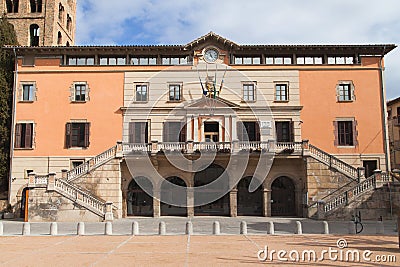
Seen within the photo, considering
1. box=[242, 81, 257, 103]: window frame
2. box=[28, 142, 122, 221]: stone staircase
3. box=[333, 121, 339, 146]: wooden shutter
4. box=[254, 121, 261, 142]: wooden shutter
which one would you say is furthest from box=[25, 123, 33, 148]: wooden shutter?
box=[333, 121, 339, 146]: wooden shutter

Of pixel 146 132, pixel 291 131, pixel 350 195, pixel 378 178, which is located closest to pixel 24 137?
pixel 146 132

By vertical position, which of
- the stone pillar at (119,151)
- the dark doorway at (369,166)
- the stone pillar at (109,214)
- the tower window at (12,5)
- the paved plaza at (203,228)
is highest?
the tower window at (12,5)

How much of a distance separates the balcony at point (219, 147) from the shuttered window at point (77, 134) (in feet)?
12.0

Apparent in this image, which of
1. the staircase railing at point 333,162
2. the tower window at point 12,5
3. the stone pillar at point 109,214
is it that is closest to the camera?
the stone pillar at point 109,214

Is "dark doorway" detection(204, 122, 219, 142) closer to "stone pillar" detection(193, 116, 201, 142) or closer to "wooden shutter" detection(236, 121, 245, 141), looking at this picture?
"stone pillar" detection(193, 116, 201, 142)

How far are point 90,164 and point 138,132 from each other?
4.44 meters

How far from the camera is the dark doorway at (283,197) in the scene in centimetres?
3095

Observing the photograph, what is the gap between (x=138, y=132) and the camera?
103ft

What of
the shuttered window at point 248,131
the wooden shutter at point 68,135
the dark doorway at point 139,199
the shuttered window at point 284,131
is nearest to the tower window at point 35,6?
the wooden shutter at point 68,135

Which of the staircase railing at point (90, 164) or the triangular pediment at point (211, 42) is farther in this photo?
the triangular pediment at point (211, 42)

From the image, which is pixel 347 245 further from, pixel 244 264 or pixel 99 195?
pixel 99 195

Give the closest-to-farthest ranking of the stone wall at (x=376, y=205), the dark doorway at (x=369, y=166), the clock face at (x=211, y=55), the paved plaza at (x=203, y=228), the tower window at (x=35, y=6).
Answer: the paved plaza at (x=203, y=228)
the stone wall at (x=376, y=205)
the dark doorway at (x=369, y=166)
the clock face at (x=211, y=55)
the tower window at (x=35, y=6)

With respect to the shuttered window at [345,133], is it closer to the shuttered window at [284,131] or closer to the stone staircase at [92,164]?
the shuttered window at [284,131]

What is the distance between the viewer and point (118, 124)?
31531 mm
